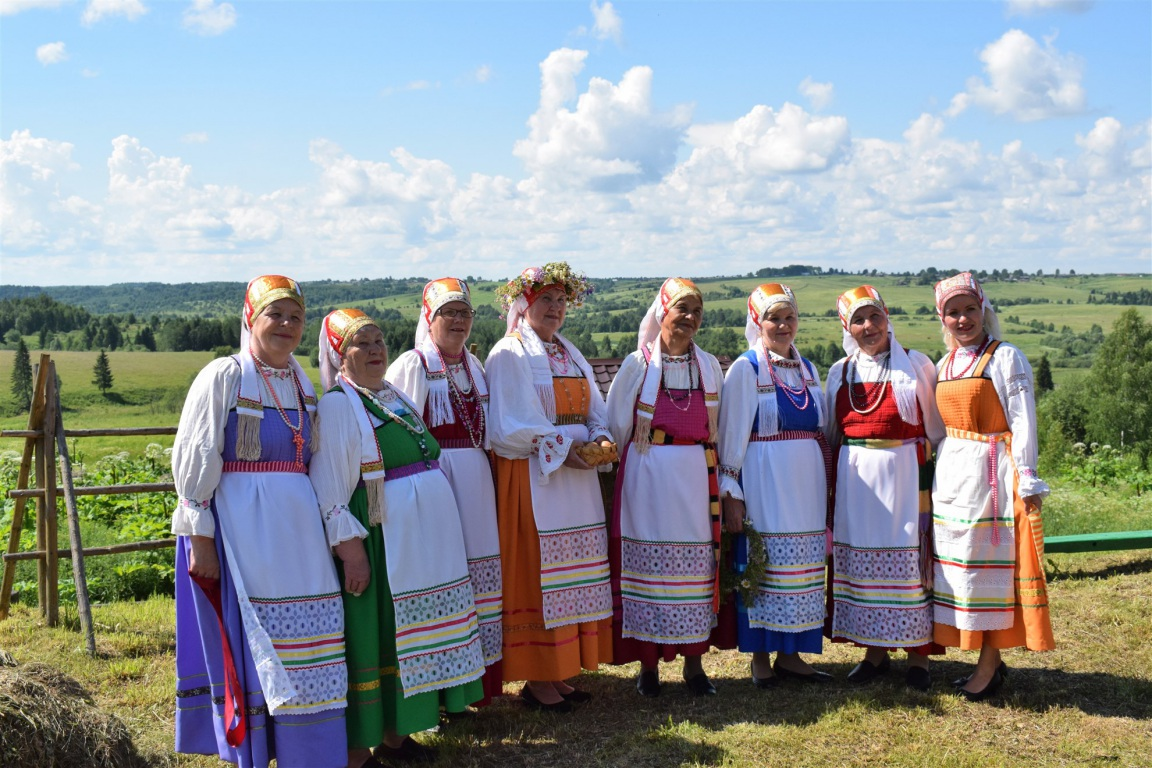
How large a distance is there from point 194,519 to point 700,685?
9.96 feet

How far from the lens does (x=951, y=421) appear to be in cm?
527

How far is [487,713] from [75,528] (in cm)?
372

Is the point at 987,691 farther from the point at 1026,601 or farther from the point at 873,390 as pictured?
the point at 873,390

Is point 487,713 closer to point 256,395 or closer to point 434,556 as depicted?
point 434,556

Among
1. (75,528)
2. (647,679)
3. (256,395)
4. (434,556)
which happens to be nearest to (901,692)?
(647,679)

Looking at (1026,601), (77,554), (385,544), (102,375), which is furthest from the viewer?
(102,375)

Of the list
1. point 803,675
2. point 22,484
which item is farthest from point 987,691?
point 22,484

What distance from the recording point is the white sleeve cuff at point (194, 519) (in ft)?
12.6

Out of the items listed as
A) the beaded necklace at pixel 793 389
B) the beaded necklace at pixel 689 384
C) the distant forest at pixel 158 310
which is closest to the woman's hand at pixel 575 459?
the beaded necklace at pixel 689 384

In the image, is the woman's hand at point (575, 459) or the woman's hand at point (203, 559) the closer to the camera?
the woman's hand at point (203, 559)

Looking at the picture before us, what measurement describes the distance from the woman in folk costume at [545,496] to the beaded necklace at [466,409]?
73 millimetres

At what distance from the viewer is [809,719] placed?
16.4 feet

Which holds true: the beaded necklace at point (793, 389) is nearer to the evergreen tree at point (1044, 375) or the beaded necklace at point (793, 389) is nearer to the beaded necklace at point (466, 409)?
the beaded necklace at point (466, 409)

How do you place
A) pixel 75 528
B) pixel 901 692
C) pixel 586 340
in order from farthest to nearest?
pixel 586 340 < pixel 75 528 < pixel 901 692
